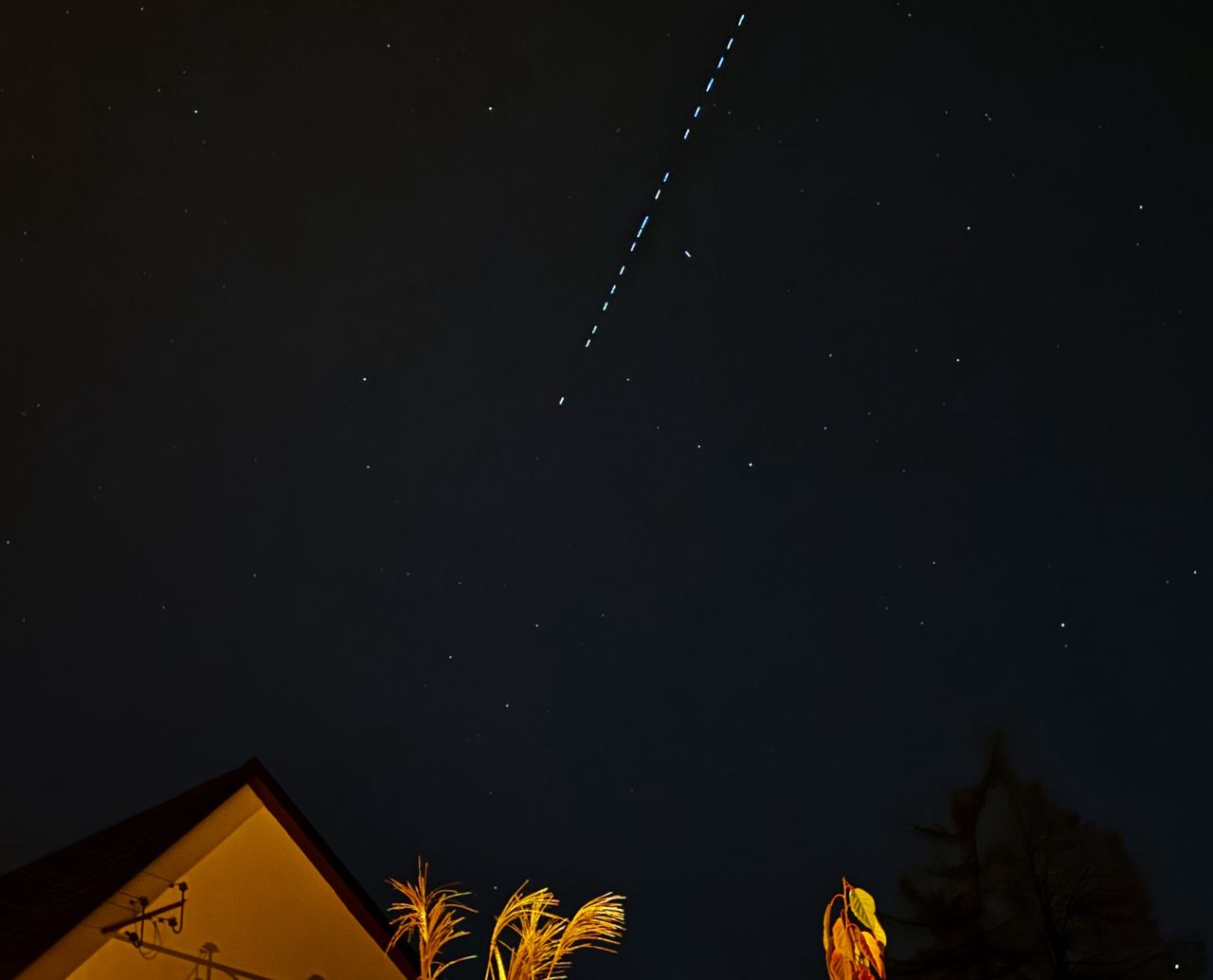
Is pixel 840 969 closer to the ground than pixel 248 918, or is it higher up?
closer to the ground

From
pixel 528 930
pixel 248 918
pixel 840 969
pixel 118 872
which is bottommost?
pixel 840 969

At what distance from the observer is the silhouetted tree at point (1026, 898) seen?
6.80 metres

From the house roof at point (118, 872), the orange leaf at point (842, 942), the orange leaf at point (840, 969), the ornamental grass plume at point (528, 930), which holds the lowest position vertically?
the orange leaf at point (840, 969)

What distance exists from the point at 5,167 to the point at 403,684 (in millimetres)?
5170

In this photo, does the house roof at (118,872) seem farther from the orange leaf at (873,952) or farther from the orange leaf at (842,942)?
the orange leaf at (873,952)

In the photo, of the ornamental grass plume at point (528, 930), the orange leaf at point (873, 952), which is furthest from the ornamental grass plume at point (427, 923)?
the orange leaf at point (873, 952)

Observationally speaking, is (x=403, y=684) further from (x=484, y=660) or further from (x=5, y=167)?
(x=5, y=167)

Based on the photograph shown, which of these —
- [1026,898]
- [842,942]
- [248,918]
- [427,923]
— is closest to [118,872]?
[248,918]

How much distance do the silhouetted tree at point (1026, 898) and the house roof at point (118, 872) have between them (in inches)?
175

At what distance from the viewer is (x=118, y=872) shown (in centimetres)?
340

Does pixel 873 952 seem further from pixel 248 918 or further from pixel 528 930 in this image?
pixel 248 918

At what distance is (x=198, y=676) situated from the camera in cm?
888

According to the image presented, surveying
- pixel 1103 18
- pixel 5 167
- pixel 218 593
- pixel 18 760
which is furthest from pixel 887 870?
pixel 5 167

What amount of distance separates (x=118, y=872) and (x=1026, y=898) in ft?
19.7
